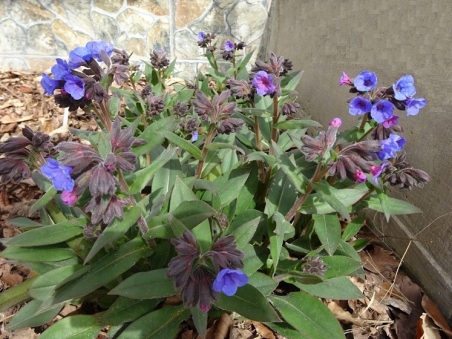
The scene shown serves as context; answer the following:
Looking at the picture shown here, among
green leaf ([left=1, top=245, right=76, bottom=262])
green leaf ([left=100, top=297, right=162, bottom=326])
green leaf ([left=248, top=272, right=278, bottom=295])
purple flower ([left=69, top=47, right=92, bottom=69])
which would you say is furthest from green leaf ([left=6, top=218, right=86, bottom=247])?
green leaf ([left=248, top=272, right=278, bottom=295])

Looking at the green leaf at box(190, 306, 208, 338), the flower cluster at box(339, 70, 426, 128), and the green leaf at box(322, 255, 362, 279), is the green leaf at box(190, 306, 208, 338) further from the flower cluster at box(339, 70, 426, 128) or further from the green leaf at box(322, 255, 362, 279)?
the flower cluster at box(339, 70, 426, 128)

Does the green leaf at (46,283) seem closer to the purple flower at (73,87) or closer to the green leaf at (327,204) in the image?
the purple flower at (73,87)

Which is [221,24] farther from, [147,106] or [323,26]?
[147,106]

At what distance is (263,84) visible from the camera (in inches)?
85.0

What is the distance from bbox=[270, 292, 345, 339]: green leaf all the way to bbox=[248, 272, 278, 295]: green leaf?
16 centimetres

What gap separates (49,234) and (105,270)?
32 cm

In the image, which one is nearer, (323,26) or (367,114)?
(367,114)

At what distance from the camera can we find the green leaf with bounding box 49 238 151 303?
1.64m

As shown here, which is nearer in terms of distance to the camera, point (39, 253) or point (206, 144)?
point (39, 253)

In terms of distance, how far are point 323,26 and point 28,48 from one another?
3500 millimetres

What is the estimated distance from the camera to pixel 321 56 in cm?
343

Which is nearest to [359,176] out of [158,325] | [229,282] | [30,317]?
[229,282]

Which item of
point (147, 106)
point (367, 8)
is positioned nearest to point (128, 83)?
point (147, 106)

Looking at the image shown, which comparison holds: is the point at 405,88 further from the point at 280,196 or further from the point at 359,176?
the point at 280,196
